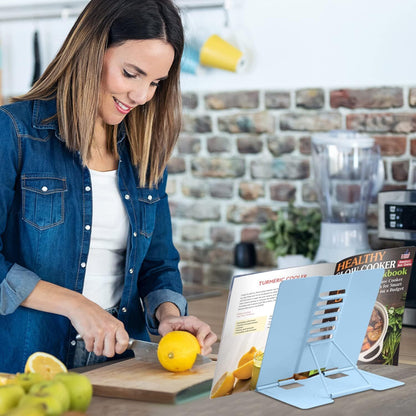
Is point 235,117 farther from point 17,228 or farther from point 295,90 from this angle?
point 17,228

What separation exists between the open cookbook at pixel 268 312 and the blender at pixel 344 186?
2.72 ft

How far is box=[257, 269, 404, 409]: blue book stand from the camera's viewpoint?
1.19 meters

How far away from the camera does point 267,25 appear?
2490mm

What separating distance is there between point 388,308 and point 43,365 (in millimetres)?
663

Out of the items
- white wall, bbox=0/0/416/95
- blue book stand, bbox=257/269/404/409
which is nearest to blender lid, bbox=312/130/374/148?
white wall, bbox=0/0/416/95

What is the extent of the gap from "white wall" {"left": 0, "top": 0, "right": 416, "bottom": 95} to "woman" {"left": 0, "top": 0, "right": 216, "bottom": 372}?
94cm

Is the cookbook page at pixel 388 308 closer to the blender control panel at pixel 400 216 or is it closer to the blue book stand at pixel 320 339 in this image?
the blue book stand at pixel 320 339

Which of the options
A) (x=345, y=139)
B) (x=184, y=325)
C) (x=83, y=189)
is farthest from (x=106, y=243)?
(x=345, y=139)

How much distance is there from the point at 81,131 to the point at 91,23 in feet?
0.71

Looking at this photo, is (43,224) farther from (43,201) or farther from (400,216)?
(400,216)

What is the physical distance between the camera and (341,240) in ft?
7.41

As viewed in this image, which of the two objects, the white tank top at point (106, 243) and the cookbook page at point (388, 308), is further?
the white tank top at point (106, 243)

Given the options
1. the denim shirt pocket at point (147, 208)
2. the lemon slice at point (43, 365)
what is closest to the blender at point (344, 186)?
the denim shirt pocket at point (147, 208)

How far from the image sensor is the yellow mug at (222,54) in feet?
8.19
